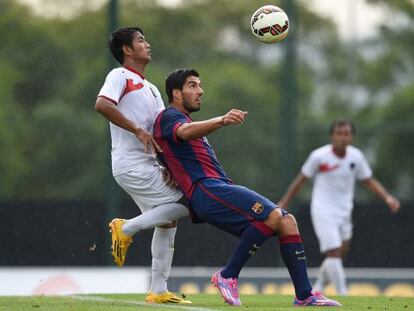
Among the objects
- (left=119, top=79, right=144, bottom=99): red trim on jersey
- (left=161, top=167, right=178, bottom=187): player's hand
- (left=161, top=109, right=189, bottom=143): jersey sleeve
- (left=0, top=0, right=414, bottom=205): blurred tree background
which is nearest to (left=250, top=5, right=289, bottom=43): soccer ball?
(left=119, top=79, right=144, bottom=99): red trim on jersey

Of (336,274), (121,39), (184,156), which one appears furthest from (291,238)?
(336,274)

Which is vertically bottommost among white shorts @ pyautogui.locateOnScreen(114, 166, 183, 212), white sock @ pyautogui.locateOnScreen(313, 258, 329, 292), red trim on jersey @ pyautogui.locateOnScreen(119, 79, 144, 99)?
white sock @ pyautogui.locateOnScreen(313, 258, 329, 292)

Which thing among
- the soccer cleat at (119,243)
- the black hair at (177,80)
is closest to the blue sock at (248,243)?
the soccer cleat at (119,243)

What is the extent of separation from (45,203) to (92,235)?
2.46 feet

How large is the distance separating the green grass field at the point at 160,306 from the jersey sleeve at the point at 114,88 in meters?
1.56

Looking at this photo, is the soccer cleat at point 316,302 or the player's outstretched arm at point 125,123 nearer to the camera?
the soccer cleat at point 316,302

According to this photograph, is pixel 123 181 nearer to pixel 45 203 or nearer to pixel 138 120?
pixel 138 120

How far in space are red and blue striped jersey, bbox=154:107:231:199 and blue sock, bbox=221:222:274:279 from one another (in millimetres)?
499

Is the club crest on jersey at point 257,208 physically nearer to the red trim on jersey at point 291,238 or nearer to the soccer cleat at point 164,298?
the red trim on jersey at point 291,238

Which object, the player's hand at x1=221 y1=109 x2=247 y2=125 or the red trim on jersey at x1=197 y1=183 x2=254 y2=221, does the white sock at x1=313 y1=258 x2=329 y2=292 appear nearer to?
the red trim on jersey at x1=197 y1=183 x2=254 y2=221

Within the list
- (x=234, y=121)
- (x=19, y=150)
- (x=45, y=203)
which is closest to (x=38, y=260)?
(x=45, y=203)

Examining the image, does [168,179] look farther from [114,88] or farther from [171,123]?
[114,88]

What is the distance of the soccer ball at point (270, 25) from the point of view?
10695 millimetres

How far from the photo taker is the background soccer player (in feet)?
31.4
